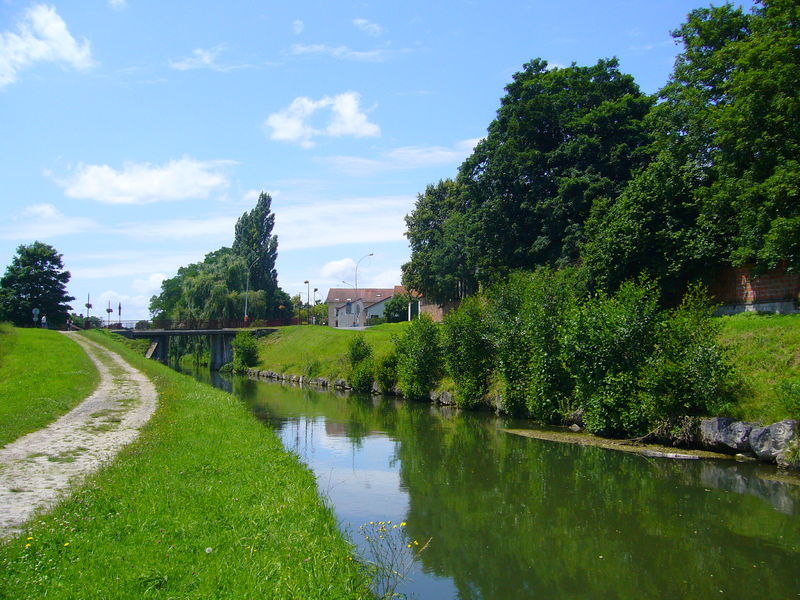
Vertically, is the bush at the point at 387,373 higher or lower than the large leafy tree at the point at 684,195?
lower

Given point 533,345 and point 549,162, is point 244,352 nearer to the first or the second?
point 549,162

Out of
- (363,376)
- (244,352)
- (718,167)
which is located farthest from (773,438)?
(244,352)

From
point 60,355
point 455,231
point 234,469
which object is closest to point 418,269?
point 455,231

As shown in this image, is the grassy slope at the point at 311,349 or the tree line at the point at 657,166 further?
the grassy slope at the point at 311,349

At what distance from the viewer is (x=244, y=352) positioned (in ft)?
225

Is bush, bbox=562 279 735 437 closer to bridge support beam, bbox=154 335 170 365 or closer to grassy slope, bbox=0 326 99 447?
grassy slope, bbox=0 326 99 447

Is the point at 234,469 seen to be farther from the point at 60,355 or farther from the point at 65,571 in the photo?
the point at 60,355

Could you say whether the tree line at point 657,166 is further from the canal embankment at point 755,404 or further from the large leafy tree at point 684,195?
the canal embankment at point 755,404

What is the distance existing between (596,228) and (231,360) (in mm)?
52204

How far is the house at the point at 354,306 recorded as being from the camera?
10376cm

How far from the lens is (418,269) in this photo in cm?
6272

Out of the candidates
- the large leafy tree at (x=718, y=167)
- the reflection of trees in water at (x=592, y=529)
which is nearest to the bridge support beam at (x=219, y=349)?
the large leafy tree at (x=718, y=167)

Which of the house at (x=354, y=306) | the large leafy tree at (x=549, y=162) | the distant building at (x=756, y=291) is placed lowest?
the distant building at (x=756, y=291)

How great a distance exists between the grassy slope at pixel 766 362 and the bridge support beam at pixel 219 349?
61.5 metres
